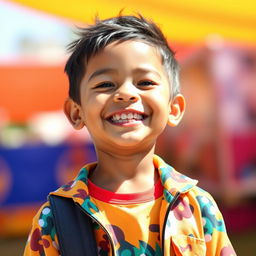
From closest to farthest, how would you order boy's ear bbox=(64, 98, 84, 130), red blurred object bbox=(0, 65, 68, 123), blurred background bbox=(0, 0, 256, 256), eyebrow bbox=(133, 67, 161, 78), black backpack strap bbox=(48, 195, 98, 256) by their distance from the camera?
black backpack strap bbox=(48, 195, 98, 256) < eyebrow bbox=(133, 67, 161, 78) < boy's ear bbox=(64, 98, 84, 130) < blurred background bbox=(0, 0, 256, 256) < red blurred object bbox=(0, 65, 68, 123)

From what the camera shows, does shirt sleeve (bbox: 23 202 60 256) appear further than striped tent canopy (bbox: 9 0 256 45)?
No

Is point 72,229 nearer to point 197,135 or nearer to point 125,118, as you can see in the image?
point 125,118

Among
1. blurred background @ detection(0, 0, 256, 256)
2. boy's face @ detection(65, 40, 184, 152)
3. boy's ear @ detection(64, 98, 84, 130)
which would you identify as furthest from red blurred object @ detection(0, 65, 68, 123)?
boy's face @ detection(65, 40, 184, 152)

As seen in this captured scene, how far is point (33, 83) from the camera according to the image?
476cm

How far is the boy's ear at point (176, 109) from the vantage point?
1.49 m

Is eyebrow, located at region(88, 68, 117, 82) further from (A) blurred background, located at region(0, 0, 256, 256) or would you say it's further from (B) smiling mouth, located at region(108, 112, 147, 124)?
(A) blurred background, located at region(0, 0, 256, 256)

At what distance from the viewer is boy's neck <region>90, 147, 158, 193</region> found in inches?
53.9

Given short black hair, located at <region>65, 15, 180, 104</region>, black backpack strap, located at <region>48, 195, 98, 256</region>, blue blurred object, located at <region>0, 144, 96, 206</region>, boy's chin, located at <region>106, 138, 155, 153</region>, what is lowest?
blue blurred object, located at <region>0, 144, 96, 206</region>

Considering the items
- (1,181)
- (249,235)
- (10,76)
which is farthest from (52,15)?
(249,235)

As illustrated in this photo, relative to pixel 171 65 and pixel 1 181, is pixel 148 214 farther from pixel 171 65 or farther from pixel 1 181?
pixel 1 181

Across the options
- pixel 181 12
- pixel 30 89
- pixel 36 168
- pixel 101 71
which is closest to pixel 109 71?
pixel 101 71

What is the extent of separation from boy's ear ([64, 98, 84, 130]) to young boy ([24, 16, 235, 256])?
0.04 metres

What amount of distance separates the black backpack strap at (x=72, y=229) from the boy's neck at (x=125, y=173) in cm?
13

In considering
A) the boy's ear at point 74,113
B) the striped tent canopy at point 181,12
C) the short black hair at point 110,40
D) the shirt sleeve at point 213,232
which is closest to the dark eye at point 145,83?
the short black hair at point 110,40
